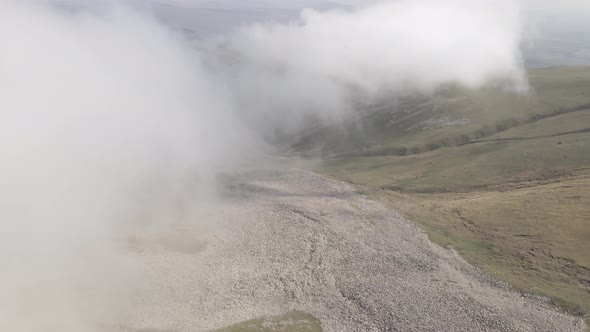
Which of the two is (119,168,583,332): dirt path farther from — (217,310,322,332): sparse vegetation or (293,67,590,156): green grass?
(293,67,590,156): green grass

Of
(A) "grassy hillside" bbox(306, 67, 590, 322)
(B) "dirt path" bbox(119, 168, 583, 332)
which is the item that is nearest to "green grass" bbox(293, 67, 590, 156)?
(A) "grassy hillside" bbox(306, 67, 590, 322)

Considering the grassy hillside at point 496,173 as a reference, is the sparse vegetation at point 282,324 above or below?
below

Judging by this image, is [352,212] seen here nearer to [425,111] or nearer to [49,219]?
[49,219]

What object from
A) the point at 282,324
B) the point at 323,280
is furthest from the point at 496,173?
the point at 282,324

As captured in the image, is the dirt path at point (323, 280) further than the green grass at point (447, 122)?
No

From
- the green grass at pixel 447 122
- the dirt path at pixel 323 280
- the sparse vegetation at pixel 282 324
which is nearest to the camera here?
the sparse vegetation at pixel 282 324

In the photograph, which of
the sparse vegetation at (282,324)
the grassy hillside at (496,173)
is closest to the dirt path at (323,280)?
the sparse vegetation at (282,324)

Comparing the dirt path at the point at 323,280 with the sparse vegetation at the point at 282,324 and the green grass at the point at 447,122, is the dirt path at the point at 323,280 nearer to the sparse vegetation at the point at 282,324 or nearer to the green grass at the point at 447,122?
the sparse vegetation at the point at 282,324

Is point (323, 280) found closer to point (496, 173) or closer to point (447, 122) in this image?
point (496, 173)
